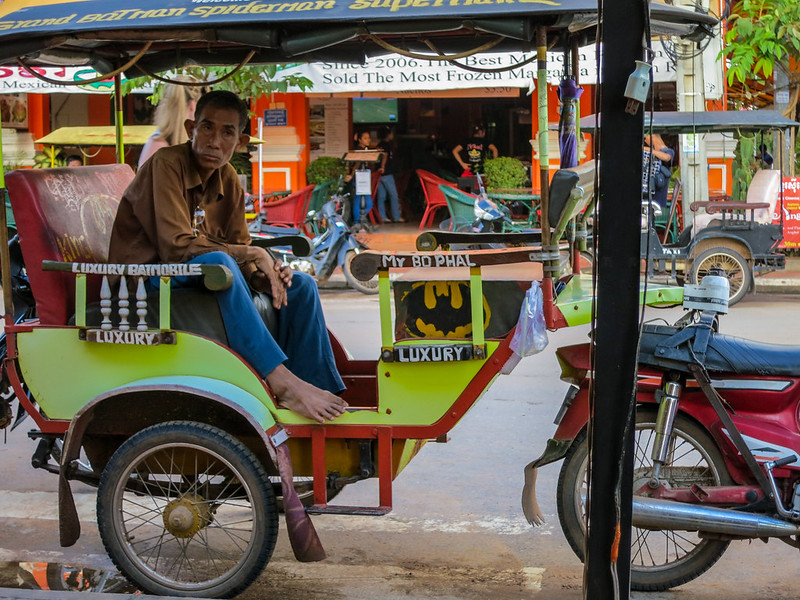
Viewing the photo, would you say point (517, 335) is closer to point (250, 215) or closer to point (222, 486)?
point (222, 486)

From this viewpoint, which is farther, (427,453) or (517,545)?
(427,453)

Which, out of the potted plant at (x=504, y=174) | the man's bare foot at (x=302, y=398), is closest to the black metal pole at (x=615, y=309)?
the man's bare foot at (x=302, y=398)

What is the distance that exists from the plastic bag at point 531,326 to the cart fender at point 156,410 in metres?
0.92

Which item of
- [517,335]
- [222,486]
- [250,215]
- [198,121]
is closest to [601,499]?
[517,335]

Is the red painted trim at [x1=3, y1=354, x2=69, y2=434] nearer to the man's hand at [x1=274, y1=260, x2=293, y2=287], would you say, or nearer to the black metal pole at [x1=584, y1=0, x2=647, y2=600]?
the man's hand at [x1=274, y1=260, x2=293, y2=287]

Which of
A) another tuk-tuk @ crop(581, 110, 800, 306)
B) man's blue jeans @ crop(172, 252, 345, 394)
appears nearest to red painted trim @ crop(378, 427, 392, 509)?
man's blue jeans @ crop(172, 252, 345, 394)

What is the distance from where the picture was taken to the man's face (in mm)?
3887

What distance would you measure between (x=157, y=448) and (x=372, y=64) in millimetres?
11749

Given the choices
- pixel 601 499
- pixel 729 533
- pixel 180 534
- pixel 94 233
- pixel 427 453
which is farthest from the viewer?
pixel 427 453

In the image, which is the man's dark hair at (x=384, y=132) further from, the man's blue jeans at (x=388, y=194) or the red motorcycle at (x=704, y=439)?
the red motorcycle at (x=704, y=439)

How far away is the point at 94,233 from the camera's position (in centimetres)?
418

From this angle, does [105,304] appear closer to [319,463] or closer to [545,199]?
[319,463]

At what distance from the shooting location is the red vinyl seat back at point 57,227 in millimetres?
3723

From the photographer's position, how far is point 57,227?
3.87 meters
